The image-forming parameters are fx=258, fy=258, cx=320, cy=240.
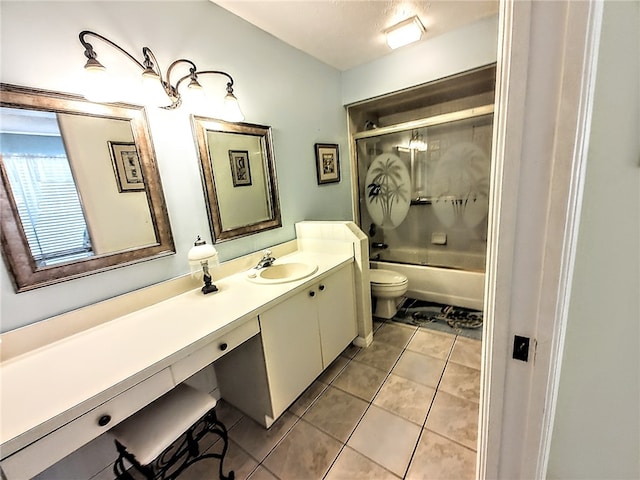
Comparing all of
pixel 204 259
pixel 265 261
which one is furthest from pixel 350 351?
pixel 204 259

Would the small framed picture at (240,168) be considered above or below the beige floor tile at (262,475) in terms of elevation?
above

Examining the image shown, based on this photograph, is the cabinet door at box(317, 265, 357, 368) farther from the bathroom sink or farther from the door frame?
the door frame

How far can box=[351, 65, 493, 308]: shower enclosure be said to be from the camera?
8.19ft

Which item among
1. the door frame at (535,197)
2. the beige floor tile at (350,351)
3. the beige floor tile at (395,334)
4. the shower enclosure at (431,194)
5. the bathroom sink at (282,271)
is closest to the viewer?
the door frame at (535,197)

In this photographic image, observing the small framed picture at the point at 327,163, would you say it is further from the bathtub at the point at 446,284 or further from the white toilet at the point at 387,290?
the bathtub at the point at 446,284

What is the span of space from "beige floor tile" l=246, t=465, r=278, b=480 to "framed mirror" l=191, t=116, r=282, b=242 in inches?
47.8

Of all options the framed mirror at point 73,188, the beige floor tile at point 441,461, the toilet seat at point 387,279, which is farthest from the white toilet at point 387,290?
the framed mirror at point 73,188

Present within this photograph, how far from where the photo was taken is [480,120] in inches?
94.7

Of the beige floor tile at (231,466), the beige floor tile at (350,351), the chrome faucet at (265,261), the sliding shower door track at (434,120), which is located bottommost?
the beige floor tile at (231,466)

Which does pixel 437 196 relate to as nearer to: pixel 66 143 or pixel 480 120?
pixel 480 120

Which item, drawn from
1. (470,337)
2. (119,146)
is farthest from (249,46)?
Answer: (470,337)

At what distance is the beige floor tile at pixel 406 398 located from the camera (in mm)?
1460

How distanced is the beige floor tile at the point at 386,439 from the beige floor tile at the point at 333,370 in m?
0.34

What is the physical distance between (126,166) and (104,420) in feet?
3.40
